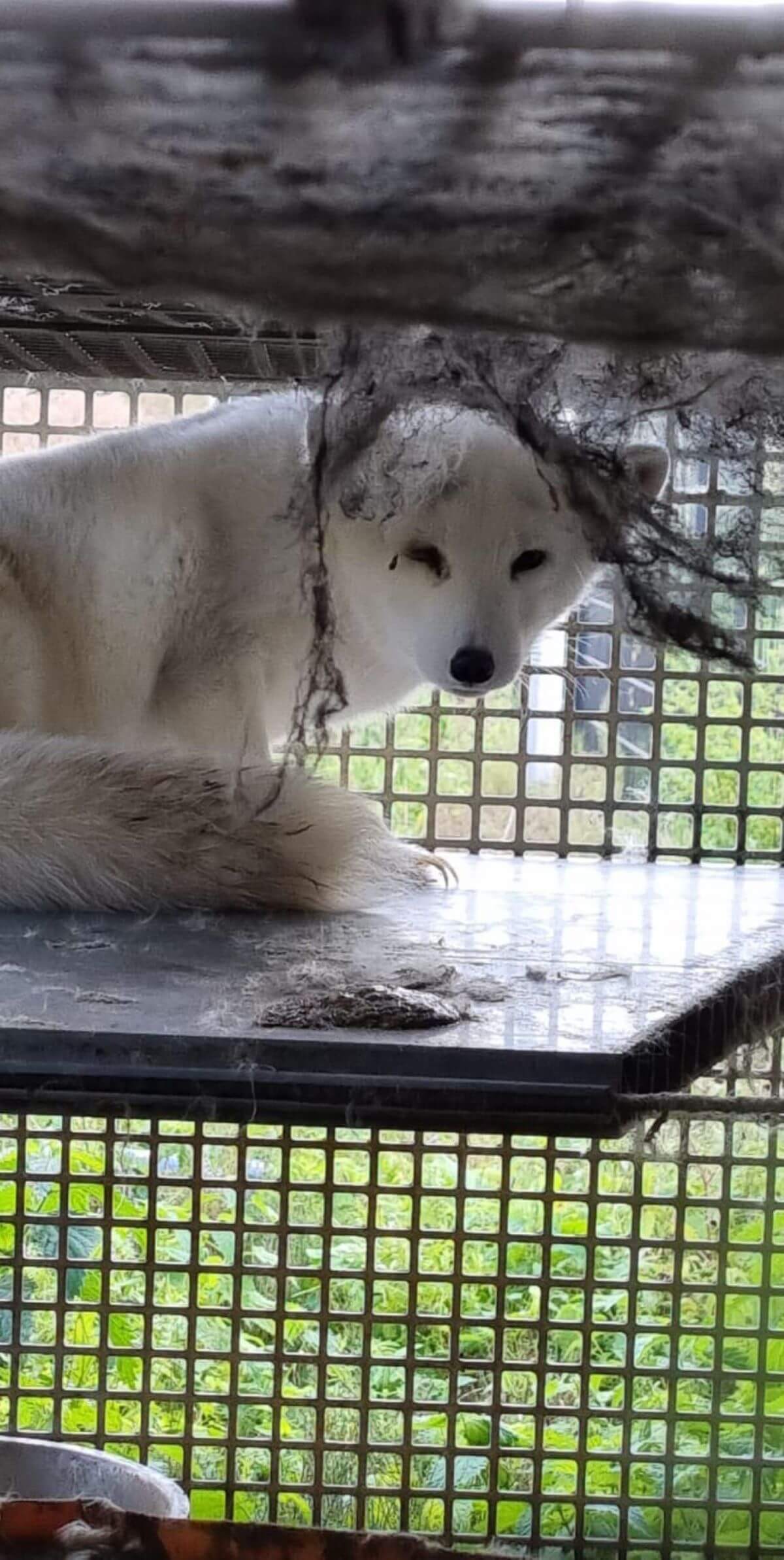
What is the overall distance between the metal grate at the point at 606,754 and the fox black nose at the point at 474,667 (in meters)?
0.09

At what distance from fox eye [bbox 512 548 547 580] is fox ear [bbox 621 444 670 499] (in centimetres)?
61

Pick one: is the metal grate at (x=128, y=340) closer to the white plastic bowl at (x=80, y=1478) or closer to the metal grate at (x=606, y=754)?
the metal grate at (x=606, y=754)

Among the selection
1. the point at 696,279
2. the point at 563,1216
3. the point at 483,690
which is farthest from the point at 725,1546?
the point at 696,279

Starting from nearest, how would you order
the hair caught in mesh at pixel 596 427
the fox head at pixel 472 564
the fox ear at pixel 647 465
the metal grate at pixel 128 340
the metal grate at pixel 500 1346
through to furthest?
1. the hair caught in mesh at pixel 596 427
2. the fox ear at pixel 647 465
3. the metal grate at pixel 128 340
4. the metal grate at pixel 500 1346
5. the fox head at pixel 472 564

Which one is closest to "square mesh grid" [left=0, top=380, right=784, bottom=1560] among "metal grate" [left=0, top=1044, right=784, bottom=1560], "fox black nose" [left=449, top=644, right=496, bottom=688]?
"metal grate" [left=0, top=1044, right=784, bottom=1560]

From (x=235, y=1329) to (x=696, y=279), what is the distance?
0.93m

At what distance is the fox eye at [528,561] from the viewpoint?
156cm

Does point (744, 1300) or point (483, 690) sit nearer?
point (744, 1300)

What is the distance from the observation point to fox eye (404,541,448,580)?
1.54m

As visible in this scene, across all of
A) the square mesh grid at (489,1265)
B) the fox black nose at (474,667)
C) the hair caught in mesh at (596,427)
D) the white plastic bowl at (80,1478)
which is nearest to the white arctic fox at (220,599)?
the fox black nose at (474,667)

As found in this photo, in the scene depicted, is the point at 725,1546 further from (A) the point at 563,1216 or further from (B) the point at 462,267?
(B) the point at 462,267

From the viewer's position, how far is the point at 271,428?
1.78 m

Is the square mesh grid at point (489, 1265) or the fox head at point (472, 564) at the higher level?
the fox head at point (472, 564)

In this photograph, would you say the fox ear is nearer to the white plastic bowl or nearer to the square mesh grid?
the square mesh grid
